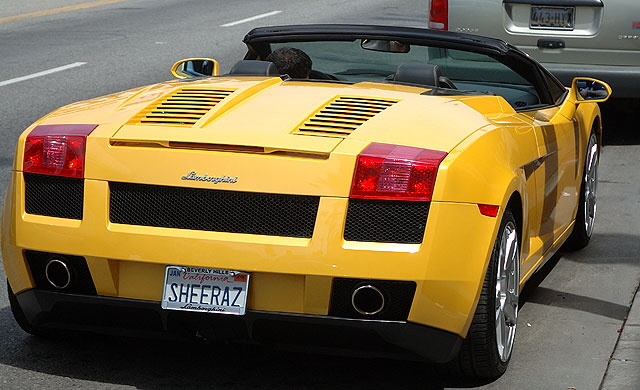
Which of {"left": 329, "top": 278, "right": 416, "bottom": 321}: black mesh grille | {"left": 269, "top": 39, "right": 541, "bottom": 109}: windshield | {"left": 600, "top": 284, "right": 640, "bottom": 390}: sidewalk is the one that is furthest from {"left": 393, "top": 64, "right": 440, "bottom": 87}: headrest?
{"left": 329, "top": 278, "right": 416, "bottom": 321}: black mesh grille

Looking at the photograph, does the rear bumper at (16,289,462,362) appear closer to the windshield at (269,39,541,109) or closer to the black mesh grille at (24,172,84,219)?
the black mesh grille at (24,172,84,219)

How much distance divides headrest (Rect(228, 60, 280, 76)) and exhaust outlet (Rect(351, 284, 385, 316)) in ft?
5.45

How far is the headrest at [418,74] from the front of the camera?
547 centimetres

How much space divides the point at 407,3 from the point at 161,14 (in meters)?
5.21

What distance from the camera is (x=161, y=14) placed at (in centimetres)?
2138

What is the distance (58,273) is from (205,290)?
22.2 inches

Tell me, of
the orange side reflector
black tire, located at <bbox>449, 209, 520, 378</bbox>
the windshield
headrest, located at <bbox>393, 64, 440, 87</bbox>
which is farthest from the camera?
the windshield

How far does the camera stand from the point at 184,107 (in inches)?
190

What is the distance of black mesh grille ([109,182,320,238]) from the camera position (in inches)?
168

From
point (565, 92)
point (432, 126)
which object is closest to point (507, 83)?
point (565, 92)

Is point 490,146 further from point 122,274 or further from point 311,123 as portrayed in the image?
point 122,274

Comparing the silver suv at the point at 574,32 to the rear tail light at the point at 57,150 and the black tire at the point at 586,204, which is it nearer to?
the black tire at the point at 586,204

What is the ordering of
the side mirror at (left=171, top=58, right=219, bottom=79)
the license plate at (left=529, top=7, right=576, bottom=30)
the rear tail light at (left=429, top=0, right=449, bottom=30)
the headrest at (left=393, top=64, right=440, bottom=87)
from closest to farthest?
the headrest at (left=393, top=64, right=440, bottom=87), the side mirror at (left=171, top=58, right=219, bottom=79), the license plate at (left=529, top=7, right=576, bottom=30), the rear tail light at (left=429, top=0, right=449, bottom=30)

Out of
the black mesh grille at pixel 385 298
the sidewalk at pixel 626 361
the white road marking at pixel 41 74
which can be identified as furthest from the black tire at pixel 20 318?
the white road marking at pixel 41 74
